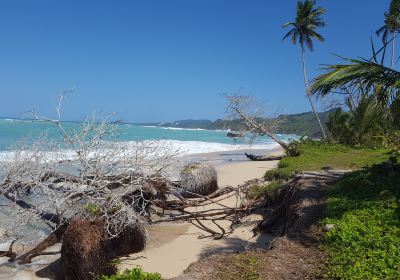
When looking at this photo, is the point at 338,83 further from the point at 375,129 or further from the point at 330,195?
the point at 375,129

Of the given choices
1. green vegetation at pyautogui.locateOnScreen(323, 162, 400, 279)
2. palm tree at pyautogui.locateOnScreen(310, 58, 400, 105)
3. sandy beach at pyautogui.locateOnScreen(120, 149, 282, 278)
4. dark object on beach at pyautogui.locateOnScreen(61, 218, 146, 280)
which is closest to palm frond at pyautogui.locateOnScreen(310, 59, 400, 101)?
palm tree at pyautogui.locateOnScreen(310, 58, 400, 105)

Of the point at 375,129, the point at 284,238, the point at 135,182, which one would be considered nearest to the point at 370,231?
the point at 284,238

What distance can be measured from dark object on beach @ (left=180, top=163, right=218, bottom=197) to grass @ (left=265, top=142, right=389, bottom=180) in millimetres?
2397

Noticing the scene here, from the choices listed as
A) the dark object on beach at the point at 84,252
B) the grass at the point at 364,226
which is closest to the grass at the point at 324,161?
the grass at the point at 364,226

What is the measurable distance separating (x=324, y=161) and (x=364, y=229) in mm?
10120

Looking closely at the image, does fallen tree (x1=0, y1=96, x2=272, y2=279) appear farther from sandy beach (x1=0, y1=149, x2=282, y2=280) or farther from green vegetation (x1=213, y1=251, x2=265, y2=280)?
green vegetation (x1=213, y1=251, x2=265, y2=280)

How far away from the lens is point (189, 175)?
13.2 meters

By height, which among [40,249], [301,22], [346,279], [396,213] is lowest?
[40,249]

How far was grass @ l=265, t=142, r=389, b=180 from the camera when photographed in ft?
47.1

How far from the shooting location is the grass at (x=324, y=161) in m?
14.4

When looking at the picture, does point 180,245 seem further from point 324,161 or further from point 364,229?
point 324,161

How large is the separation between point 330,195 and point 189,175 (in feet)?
18.3

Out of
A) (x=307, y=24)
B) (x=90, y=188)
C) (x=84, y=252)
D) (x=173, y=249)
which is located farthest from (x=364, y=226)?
(x=307, y=24)

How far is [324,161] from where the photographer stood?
1614cm
